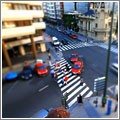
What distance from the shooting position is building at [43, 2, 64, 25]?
235 centimetres

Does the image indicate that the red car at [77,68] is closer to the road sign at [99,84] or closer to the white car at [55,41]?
the road sign at [99,84]

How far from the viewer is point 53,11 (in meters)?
2.43

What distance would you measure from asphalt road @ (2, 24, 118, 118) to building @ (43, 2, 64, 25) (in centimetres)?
27

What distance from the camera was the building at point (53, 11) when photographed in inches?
92.4

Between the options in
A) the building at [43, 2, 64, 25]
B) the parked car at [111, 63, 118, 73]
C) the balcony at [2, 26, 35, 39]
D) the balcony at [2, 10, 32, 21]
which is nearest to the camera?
the balcony at [2, 10, 32, 21]

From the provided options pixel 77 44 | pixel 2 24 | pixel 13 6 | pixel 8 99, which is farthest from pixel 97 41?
pixel 8 99

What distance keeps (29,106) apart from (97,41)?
9.35ft

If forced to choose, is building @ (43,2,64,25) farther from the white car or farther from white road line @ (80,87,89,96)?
white road line @ (80,87,89,96)

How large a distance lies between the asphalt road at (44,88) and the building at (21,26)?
43cm

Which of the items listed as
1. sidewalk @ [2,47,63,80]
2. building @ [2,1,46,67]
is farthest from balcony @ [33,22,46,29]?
sidewalk @ [2,47,63,80]

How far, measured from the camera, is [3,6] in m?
2.13

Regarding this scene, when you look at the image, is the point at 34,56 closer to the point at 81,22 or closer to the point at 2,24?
the point at 2,24

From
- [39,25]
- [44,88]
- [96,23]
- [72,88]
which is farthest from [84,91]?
[39,25]

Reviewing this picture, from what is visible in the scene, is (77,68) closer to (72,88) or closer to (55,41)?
(72,88)
